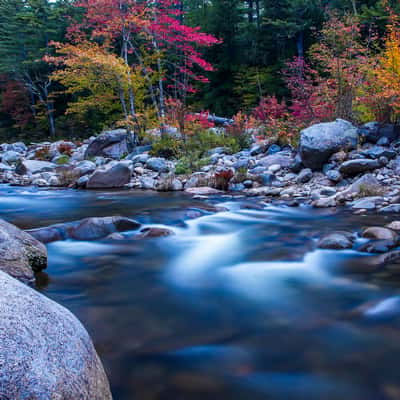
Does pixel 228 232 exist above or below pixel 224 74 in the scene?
below

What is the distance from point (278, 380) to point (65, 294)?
Result: 176 cm

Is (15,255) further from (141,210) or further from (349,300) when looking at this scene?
(141,210)

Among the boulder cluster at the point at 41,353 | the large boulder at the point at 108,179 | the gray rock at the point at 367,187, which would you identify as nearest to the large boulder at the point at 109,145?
the large boulder at the point at 108,179

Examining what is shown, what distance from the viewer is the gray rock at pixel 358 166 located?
7.00 metres

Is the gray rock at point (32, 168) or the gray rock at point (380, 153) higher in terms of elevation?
the gray rock at point (380, 153)

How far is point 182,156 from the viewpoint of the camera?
10.7m

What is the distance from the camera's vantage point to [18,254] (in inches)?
108

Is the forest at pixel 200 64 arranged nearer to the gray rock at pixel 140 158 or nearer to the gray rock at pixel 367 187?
the gray rock at pixel 140 158

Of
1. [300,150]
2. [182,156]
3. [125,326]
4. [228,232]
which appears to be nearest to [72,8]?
[182,156]

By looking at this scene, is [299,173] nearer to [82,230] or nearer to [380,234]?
[380,234]

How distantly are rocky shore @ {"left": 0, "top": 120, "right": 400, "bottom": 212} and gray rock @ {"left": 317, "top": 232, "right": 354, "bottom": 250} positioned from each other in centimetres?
184

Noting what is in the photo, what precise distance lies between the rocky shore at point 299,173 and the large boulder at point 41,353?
16.7 ft

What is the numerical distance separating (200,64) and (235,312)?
10.8m

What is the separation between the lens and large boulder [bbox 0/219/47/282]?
8.64 ft
